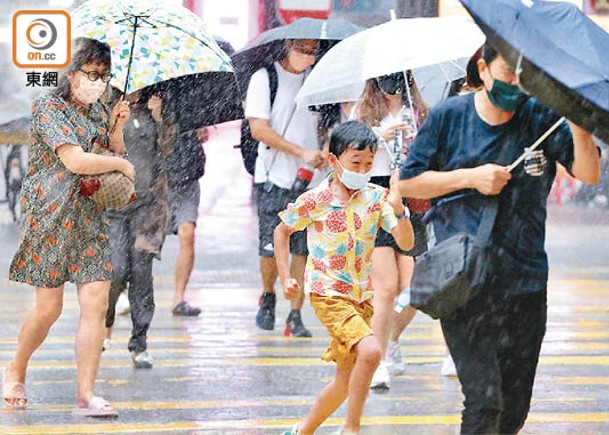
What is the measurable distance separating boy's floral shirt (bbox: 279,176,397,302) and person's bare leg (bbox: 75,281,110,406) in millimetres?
1188

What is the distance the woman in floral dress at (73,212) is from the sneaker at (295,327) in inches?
106

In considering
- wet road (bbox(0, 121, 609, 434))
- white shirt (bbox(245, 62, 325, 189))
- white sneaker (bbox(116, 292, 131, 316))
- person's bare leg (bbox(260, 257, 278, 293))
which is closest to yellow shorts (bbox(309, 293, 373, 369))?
wet road (bbox(0, 121, 609, 434))

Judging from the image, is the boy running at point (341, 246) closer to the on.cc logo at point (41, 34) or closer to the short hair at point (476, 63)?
the short hair at point (476, 63)

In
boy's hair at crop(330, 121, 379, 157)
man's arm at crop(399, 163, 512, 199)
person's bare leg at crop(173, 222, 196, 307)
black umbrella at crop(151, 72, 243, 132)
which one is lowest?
person's bare leg at crop(173, 222, 196, 307)

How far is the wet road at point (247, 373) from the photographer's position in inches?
291

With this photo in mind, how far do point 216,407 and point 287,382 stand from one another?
31.1 inches

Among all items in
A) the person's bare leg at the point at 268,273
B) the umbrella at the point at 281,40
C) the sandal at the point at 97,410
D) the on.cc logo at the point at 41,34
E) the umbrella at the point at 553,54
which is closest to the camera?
the umbrella at the point at 553,54

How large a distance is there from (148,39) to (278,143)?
1692 millimetres

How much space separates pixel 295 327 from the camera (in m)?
10.1

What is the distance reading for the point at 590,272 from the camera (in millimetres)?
13609

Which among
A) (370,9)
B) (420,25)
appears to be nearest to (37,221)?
(420,25)

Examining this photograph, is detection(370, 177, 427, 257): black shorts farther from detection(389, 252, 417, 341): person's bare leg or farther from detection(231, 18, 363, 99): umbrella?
detection(231, 18, 363, 99): umbrella

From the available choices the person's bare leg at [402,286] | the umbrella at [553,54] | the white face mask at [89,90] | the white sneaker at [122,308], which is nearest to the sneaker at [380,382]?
the person's bare leg at [402,286]

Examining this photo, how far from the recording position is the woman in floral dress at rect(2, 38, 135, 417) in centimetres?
728
